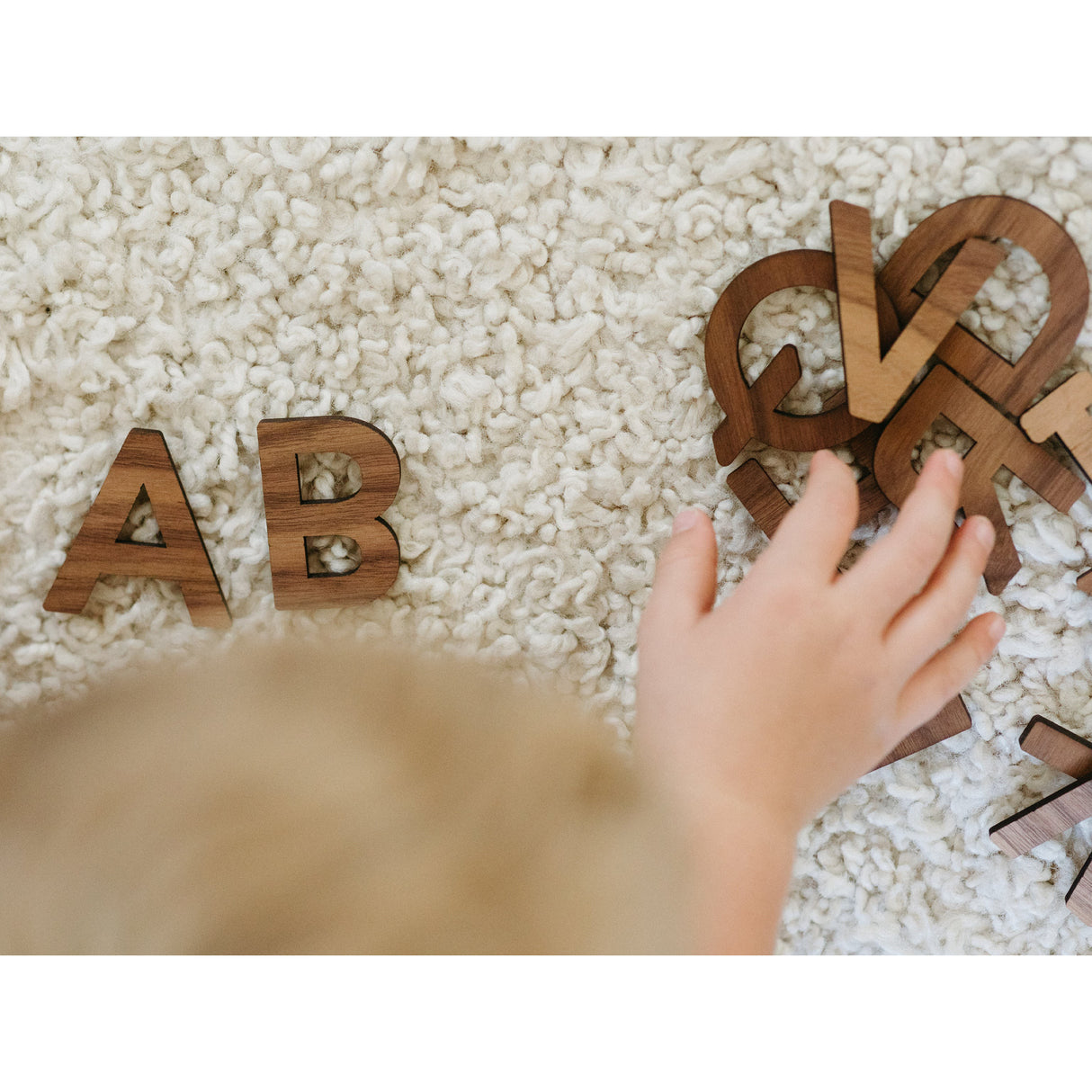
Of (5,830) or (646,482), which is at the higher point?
(646,482)

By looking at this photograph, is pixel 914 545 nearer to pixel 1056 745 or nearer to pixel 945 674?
pixel 945 674

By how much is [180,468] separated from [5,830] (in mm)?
282

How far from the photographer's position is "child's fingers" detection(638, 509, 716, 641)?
548 millimetres

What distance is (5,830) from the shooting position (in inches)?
22.8

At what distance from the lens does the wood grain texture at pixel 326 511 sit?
60 cm

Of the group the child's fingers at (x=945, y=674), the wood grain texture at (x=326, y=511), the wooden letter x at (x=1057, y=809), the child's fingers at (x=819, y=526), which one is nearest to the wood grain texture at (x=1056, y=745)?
the wooden letter x at (x=1057, y=809)

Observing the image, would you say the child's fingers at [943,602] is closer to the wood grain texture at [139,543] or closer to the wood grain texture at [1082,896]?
the wood grain texture at [1082,896]

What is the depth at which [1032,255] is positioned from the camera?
57 centimetres

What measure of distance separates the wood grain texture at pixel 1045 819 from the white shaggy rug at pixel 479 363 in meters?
0.02

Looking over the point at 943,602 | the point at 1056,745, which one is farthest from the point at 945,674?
the point at 1056,745

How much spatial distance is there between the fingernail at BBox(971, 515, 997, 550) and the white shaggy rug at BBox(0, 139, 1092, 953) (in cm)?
6
